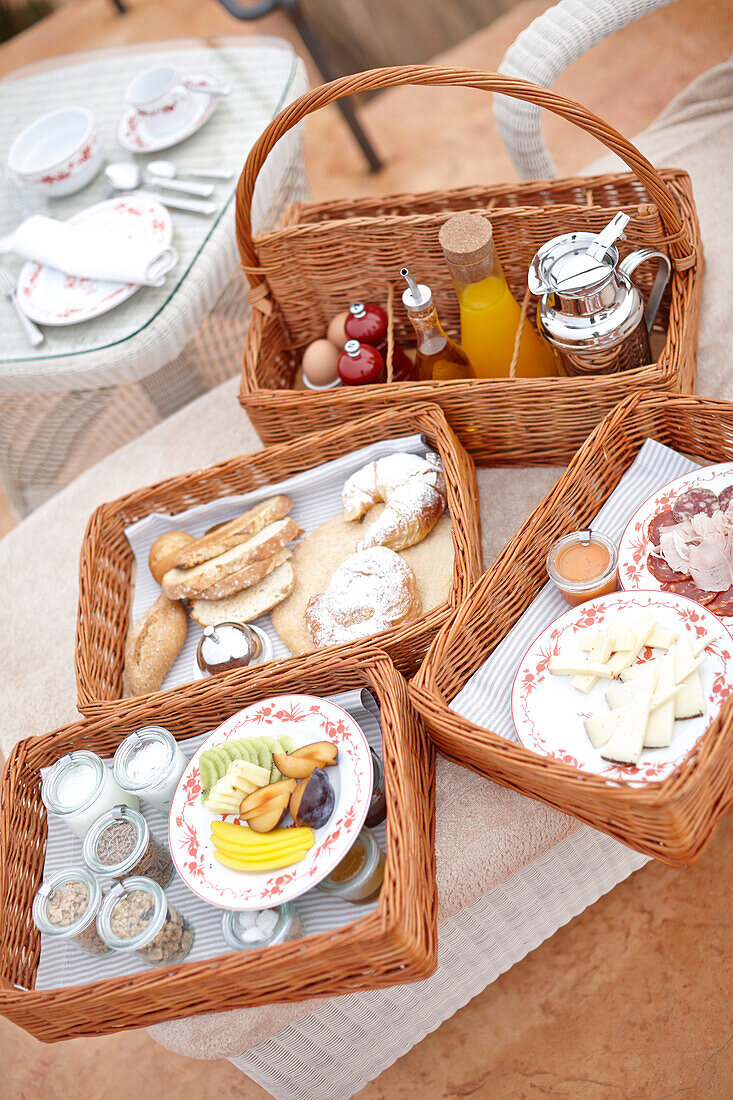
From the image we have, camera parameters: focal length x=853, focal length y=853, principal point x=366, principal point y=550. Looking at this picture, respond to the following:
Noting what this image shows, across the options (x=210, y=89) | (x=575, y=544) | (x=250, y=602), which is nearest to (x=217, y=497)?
(x=250, y=602)

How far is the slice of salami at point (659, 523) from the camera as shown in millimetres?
978

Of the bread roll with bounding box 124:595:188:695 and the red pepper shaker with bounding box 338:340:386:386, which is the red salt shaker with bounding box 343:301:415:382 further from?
the bread roll with bounding box 124:595:188:695

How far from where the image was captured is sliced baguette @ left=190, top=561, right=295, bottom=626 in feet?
3.76

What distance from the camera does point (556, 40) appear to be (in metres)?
1.35

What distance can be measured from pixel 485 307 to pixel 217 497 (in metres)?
0.48

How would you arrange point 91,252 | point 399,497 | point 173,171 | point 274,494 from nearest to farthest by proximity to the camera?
point 399,497 → point 274,494 → point 91,252 → point 173,171

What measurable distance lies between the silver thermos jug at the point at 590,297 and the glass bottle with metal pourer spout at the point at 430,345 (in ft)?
0.49

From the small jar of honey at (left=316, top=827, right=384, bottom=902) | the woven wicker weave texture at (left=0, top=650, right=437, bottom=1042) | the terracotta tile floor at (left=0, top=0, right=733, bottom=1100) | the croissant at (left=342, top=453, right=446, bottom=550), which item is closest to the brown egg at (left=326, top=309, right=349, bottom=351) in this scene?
the croissant at (left=342, top=453, right=446, bottom=550)

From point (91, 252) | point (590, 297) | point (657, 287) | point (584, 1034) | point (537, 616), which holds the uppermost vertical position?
point (91, 252)

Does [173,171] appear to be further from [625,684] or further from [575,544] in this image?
[625,684]

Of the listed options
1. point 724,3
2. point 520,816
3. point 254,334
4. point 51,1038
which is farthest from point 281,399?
point 724,3

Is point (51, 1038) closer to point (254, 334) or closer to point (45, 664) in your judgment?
point (45, 664)

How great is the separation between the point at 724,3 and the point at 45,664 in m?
2.89

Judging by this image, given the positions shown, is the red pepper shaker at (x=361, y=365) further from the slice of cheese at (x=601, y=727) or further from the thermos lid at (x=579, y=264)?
the slice of cheese at (x=601, y=727)
